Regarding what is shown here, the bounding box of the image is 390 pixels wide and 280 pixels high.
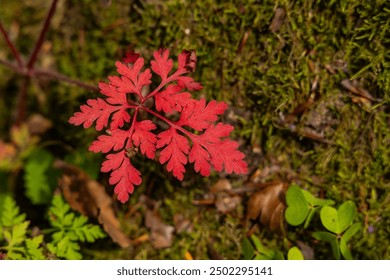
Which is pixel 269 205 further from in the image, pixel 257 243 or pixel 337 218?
pixel 337 218

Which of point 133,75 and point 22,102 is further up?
point 133,75

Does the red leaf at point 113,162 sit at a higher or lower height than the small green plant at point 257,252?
higher

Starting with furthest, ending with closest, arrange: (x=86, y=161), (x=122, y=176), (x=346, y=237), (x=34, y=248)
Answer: (x=86, y=161), (x=346, y=237), (x=34, y=248), (x=122, y=176)

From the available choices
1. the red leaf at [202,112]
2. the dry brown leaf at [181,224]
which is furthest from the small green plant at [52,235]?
the red leaf at [202,112]

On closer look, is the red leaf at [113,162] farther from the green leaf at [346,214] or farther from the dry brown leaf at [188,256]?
the green leaf at [346,214]

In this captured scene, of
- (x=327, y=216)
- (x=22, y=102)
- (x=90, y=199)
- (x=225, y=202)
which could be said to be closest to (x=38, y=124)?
(x=22, y=102)
